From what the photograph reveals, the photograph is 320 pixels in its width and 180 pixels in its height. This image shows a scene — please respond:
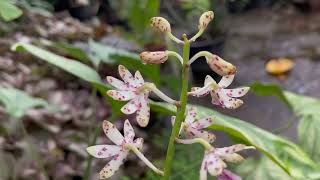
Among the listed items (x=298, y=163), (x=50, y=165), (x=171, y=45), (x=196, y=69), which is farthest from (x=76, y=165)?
(x=196, y=69)

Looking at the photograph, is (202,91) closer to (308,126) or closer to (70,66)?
(70,66)

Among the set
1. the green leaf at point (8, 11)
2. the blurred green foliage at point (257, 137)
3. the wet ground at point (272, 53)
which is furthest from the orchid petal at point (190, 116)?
the wet ground at point (272, 53)

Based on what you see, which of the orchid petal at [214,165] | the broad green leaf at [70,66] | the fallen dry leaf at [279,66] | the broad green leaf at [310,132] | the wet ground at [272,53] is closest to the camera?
the orchid petal at [214,165]

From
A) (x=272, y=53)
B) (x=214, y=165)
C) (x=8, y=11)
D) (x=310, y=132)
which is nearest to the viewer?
(x=214, y=165)

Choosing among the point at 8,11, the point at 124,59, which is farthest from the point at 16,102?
the point at 8,11

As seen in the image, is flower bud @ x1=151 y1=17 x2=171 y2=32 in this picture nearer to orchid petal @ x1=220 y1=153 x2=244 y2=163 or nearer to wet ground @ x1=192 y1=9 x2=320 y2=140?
orchid petal @ x1=220 y1=153 x2=244 y2=163

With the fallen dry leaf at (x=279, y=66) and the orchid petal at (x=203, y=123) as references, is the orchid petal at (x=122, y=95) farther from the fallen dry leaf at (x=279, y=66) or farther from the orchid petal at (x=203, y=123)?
the fallen dry leaf at (x=279, y=66)
